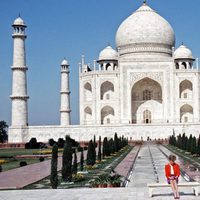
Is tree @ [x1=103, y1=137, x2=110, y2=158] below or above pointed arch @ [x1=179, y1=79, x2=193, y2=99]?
below

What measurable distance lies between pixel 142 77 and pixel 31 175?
73.3 feet

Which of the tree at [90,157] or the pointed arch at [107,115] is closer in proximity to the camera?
the tree at [90,157]

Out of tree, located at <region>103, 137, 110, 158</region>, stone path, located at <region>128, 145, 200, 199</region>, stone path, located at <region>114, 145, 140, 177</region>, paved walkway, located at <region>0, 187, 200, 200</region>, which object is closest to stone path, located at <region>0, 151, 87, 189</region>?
paved walkway, located at <region>0, 187, 200, 200</region>

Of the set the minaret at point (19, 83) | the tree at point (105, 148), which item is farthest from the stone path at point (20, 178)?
the minaret at point (19, 83)

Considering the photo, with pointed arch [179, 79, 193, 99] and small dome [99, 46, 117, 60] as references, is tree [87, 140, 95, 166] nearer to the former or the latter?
pointed arch [179, 79, 193, 99]

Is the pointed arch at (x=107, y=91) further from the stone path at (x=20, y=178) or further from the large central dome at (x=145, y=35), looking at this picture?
the stone path at (x=20, y=178)

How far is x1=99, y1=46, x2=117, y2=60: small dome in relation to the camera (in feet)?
115

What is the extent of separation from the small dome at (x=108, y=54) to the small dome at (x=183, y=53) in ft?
14.2

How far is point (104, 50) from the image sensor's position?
116 feet

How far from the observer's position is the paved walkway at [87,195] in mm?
7030

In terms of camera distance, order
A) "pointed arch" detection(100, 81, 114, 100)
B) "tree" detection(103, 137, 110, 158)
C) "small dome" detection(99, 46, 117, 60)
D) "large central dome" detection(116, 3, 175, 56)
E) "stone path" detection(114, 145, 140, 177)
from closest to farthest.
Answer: "stone path" detection(114, 145, 140, 177)
"tree" detection(103, 137, 110, 158)
"pointed arch" detection(100, 81, 114, 100)
"large central dome" detection(116, 3, 175, 56)
"small dome" detection(99, 46, 117, 60)

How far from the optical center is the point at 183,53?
34375 millimetres

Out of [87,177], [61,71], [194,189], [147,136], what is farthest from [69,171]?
[61,71]

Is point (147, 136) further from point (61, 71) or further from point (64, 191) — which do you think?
point (64, 191)
